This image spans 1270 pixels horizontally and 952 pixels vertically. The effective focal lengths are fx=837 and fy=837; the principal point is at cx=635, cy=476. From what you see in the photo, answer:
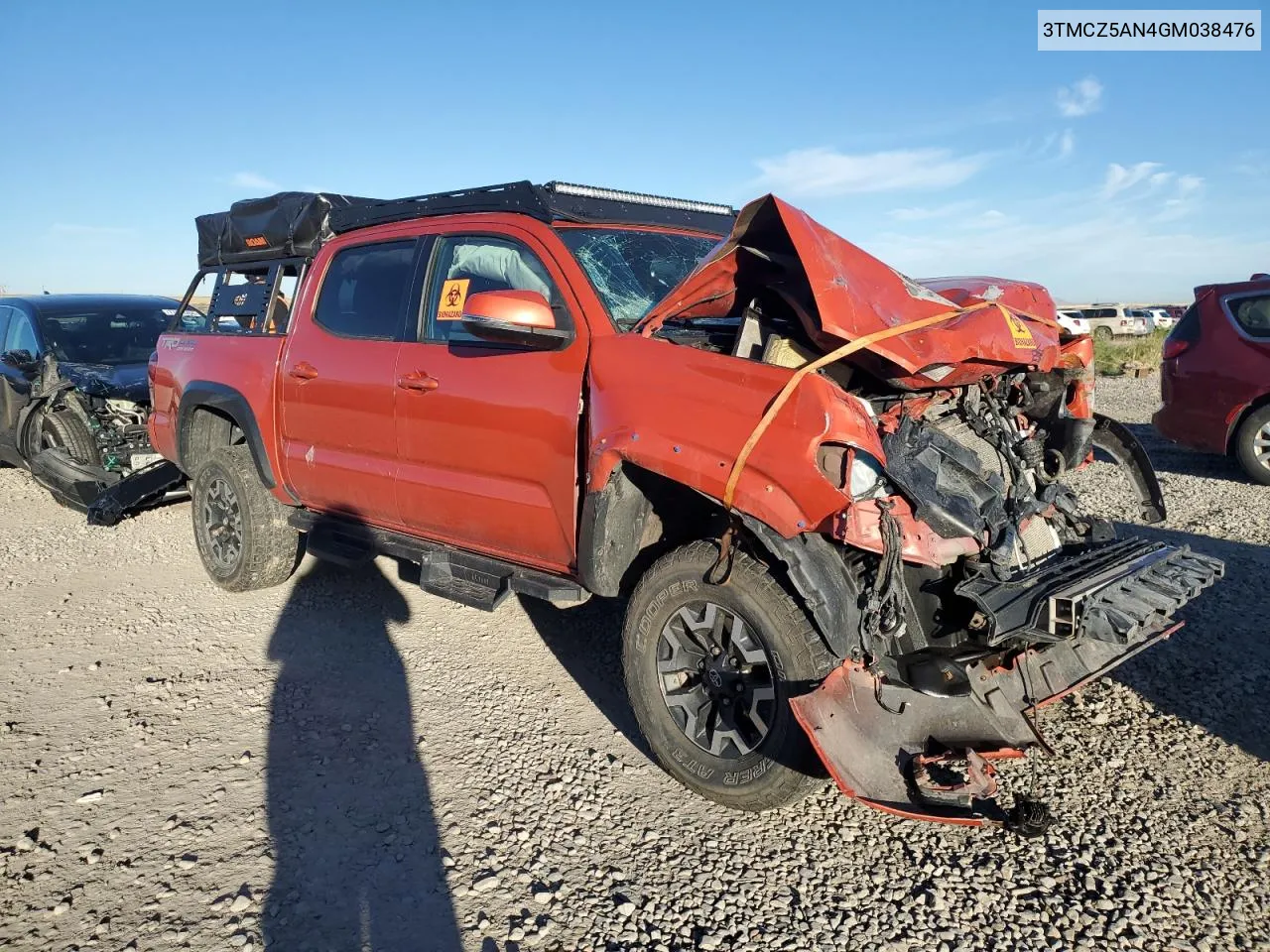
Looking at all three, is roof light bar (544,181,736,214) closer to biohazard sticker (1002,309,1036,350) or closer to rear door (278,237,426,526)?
rear door (278,237,426,526)

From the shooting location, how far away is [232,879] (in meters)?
2.80

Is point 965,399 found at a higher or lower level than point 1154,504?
higher

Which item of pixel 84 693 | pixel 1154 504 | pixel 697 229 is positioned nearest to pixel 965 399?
pixel 1154 504

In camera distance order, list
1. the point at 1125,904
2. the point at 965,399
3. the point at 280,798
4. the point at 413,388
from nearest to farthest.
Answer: the point at 1125,904, the point at 280,798, the point at 965,399, the point at 413,388

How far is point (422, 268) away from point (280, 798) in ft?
8.31

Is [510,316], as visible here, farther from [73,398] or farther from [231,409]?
[73,398]

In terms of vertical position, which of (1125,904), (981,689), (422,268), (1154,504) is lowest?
(1125,904)

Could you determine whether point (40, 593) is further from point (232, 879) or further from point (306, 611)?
point (232, 879)

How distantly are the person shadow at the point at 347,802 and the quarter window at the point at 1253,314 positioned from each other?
7.54 m

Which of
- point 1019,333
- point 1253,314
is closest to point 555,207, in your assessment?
point 1019,333

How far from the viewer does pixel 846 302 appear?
2861 mm

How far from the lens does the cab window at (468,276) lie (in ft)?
12.5

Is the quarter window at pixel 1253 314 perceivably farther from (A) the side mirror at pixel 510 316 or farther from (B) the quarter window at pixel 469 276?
(A) the side mirror at pixel 510 316

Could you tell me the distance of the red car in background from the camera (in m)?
7.33
